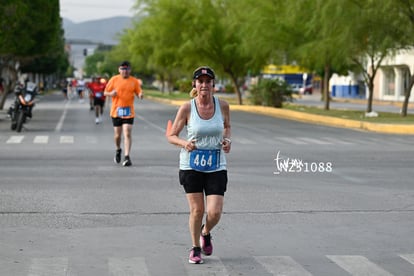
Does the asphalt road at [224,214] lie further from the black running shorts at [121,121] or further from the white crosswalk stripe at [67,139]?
the white crosswalk stripe at [67,139]

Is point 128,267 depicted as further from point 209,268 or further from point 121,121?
point 121,121

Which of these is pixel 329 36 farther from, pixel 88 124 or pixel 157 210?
pixel 157 210

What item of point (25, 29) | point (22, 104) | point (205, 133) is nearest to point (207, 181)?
point (205, 133)

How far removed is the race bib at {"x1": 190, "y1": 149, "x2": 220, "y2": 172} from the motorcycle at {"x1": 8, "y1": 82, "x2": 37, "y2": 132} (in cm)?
2011

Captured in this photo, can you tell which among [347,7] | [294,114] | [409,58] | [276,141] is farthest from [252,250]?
[409,58]

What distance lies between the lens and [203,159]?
8.05 metres

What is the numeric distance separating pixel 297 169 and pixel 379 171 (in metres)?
1.44

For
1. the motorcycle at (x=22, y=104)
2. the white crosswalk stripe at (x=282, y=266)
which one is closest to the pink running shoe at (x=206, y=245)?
the white crosswalk stripe at (x=282, y=266)

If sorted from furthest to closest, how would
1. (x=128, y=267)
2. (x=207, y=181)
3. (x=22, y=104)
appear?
(x=22, y=104) < (x=207, y=181) < (x=128, y=267)

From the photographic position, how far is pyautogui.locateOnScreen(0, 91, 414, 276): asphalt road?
321 inches

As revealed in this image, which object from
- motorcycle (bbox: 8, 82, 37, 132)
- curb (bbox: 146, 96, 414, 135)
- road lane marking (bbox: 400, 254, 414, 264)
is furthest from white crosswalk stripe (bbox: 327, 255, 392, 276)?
curb (bbox: 146, 96, 414, 135)

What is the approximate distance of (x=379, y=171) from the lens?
642 inches

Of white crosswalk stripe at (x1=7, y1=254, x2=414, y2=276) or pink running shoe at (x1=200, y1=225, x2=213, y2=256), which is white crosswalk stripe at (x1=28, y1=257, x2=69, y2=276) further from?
pink running shoe at (x1=200, y1=225, x2=213, y2=256)

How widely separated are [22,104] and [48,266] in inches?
791
